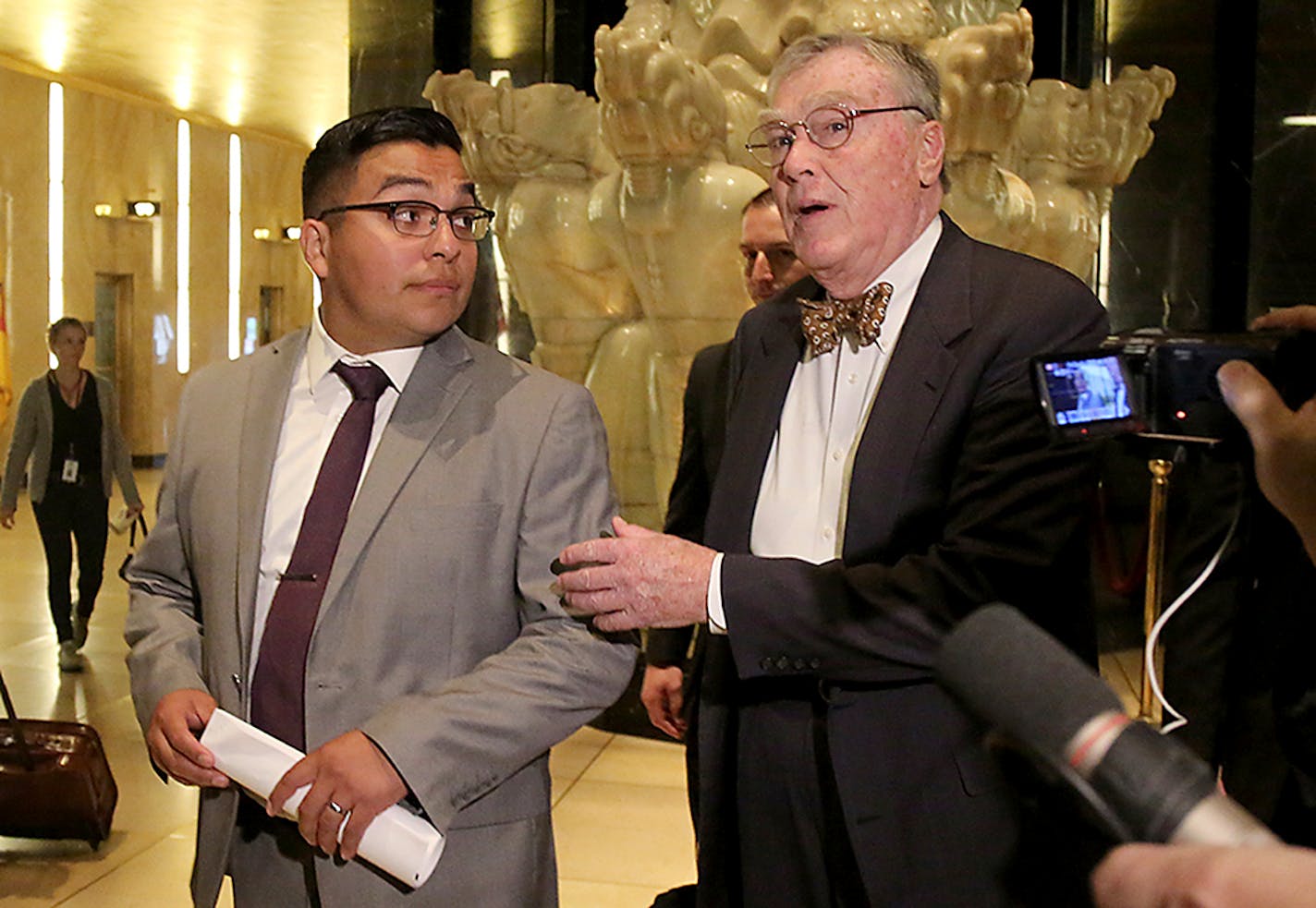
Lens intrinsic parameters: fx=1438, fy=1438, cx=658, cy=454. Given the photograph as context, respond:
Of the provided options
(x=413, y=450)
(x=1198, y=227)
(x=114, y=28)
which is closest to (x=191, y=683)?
(x=413, y=450)

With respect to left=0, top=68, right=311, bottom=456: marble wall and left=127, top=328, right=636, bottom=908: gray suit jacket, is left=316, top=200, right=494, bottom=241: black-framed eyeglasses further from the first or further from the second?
left=0, top=68, right=311, bottom=456: marble wall

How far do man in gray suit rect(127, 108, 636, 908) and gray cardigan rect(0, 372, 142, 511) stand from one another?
5228 mm

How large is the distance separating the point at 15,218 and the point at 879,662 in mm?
14107

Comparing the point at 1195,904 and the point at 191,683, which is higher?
the point at 1195,904

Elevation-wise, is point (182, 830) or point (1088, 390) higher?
point (1088, 390)

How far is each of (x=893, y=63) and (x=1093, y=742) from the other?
1.38m

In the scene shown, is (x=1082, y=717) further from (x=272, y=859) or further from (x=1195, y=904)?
(x=272, y=859)

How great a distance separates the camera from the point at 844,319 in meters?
2.11

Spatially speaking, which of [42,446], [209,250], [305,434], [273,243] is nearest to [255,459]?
[305,434]

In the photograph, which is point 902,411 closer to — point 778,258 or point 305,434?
point 305,434

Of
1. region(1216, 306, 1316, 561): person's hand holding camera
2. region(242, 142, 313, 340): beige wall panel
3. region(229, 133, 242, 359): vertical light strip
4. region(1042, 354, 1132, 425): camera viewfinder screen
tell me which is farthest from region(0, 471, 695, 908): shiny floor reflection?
region(242, 142, 313, 340): beige wall panel

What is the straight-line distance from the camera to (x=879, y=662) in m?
1.91

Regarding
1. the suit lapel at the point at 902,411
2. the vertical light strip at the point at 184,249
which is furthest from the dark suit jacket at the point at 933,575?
the vertical light strip at the point at 184,249

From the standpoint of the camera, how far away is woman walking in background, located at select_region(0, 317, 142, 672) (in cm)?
713
